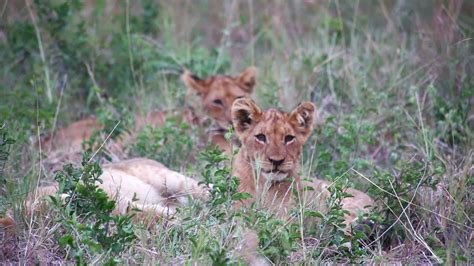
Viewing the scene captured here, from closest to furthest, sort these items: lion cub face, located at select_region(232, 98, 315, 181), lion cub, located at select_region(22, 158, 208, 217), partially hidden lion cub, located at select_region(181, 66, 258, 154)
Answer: lion cub face, located at select_region(232, 98, 315, 181) → lion cub, located at select_region(22, 158, 208, 217) → partially hidden lion cub, located at select_region(181, 66, 258, 154)

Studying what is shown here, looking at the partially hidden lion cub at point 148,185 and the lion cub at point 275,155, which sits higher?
the lion cub at point 275,155

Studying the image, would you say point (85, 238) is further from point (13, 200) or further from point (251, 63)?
point (251, 63)

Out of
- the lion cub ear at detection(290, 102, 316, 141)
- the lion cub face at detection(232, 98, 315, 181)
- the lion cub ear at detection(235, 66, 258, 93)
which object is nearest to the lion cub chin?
the lion cub face at detection(232, 98, 315, 181)

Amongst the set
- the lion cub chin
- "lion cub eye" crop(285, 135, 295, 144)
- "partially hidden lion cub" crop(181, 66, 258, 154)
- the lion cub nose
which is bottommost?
"partially hidden lion cub" crop(181, 66, 258, 154)

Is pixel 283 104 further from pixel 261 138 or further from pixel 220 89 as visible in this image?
pixel 261 138

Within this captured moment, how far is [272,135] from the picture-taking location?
5297 mm

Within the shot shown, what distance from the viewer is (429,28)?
782cm

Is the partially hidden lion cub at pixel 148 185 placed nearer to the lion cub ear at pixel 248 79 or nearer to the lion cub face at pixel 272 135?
the lion cub face at pixel 272 135

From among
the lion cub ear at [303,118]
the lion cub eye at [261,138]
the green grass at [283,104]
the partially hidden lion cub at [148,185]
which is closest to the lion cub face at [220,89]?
Answer: the green grass at [283,104]

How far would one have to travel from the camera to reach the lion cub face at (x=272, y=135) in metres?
5.20

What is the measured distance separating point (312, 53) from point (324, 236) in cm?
366

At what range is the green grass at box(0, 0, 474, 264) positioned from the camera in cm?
446

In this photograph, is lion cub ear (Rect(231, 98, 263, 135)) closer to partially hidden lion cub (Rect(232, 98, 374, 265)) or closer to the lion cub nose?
partially hidden lion cub (Rect(232, 98, 374, 265))

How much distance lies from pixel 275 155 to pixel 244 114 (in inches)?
21.5
